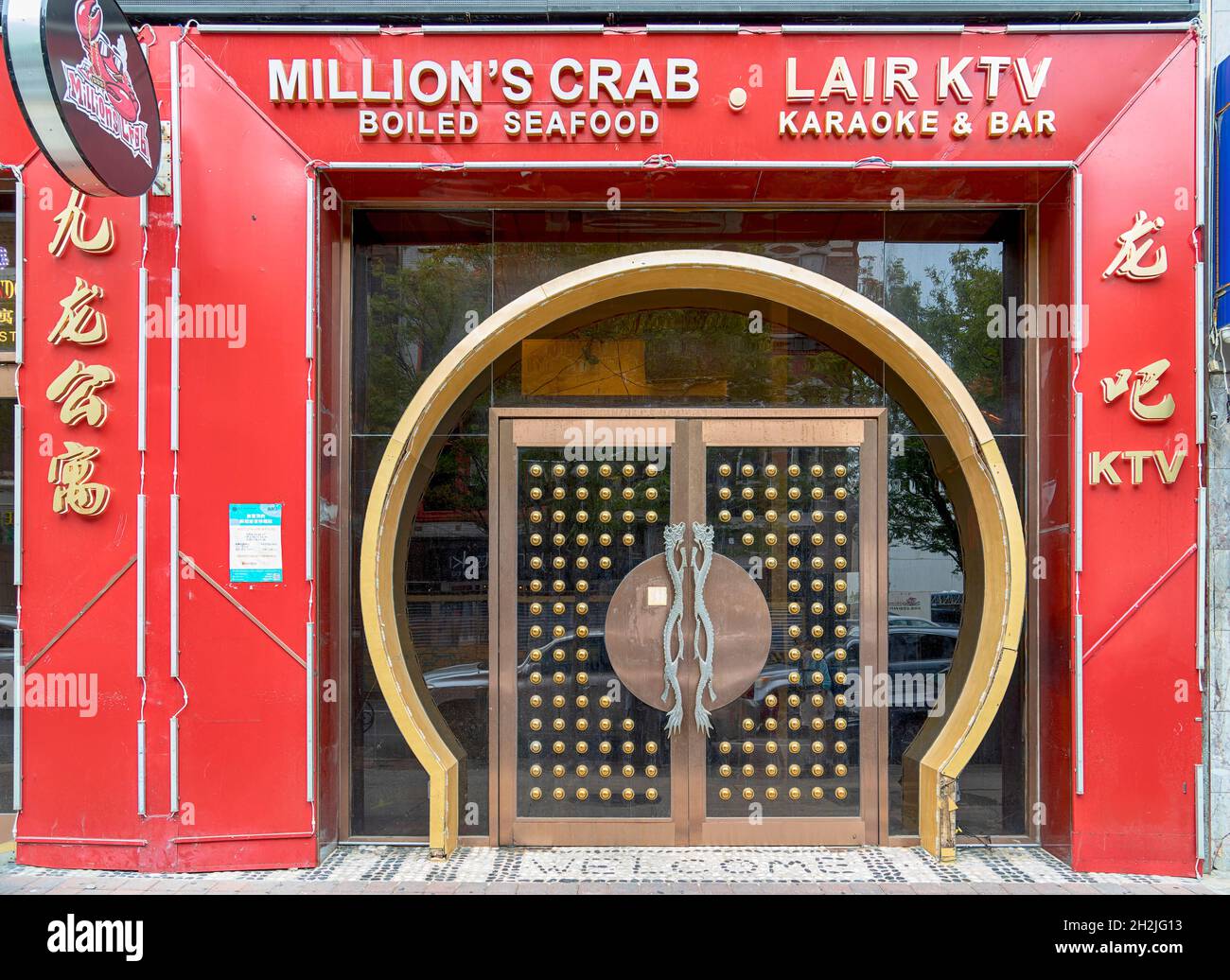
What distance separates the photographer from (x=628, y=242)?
6.14 metres

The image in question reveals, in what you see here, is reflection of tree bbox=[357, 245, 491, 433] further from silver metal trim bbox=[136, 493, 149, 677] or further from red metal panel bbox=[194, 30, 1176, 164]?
silver metal trim bbox=[136, 493, 149, 677]

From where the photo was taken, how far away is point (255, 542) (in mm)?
5520

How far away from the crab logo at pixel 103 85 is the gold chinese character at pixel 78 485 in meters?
1.82

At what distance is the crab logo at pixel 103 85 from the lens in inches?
181

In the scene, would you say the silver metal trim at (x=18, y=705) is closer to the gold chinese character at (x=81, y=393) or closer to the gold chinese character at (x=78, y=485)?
the gold chinese character at (x=78, y=485)

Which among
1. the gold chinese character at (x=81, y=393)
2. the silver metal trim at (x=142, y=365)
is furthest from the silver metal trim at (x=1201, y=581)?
the gold chinese character at (x=81, y=393)

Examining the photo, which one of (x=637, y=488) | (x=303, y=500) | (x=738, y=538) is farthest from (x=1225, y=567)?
(x=303, y=500)

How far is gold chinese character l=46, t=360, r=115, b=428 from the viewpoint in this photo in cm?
546

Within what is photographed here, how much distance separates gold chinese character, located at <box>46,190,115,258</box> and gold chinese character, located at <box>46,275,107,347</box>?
0.23 metres

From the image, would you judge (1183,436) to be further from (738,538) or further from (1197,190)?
(738,538)

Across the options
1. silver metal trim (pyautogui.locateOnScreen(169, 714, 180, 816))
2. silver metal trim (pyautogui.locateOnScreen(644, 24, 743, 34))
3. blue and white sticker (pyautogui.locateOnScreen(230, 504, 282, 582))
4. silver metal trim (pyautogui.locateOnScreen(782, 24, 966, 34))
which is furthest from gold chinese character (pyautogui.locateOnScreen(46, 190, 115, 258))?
silver metal trim (pyautogui.locateOnScreen(782, 24, 966, 34))

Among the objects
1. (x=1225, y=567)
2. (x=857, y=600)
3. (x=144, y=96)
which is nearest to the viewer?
(x=144, y=96)

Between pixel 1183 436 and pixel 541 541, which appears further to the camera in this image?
pixel 541 541

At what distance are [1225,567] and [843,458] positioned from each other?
7.93ft
